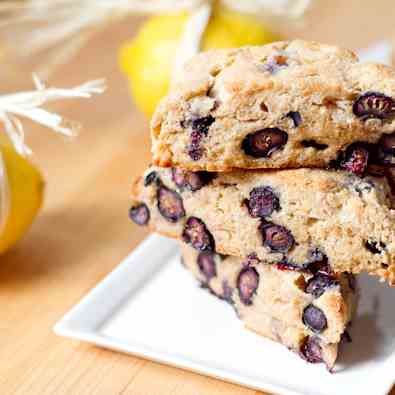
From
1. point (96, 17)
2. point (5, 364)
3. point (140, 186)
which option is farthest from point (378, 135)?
point (96, 17)

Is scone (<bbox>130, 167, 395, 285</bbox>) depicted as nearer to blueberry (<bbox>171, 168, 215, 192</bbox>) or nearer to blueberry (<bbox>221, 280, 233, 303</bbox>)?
blueberry (<bbox>171, 168, 215, 192</bbox>)

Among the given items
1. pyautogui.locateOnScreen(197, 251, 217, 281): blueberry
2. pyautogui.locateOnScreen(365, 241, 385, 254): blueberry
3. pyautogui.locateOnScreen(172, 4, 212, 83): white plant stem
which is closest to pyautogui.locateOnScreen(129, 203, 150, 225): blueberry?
pyautogui.locateOnScreen(197, 251, 217, 281): blueberry

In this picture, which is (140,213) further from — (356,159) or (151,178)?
(356,159)

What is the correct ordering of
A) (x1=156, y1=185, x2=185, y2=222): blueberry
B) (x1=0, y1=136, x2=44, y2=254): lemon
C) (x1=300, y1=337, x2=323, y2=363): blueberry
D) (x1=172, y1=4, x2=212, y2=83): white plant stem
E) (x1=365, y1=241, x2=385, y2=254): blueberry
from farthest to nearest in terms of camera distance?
(x1=172, y1=4, x2=212, y2=83): white plant stem < (x1=0, y1=136, x2=44, y2=254): lemon < (x1=156, y1=185, x2=185, y2=222): blueberry < (x1=300, y1=337, x2=323, y2=363): blueberry < (x1=365, y1=241, x2=385, y2=254): blueberry

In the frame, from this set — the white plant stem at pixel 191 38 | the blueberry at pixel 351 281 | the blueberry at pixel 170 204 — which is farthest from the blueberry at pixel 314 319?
the white plant stem at pixel 191 38

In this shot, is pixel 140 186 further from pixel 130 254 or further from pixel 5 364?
pixel 5 364

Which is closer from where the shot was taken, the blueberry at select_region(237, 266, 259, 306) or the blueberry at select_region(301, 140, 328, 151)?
the blueberry at select_region(301, 140, 328, 151)

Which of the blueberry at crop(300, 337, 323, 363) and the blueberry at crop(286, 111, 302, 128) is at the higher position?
the blueberry at crop(286, 111, 302, 128)

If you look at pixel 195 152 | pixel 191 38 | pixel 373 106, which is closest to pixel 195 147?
pixel 195 152
